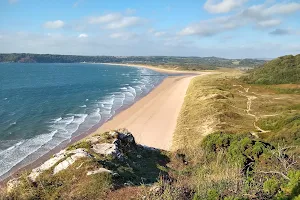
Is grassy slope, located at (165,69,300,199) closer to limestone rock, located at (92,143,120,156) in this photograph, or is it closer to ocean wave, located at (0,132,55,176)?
limestone rock, located at (92,143,120,156)

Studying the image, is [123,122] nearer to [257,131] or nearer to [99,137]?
[257,131]

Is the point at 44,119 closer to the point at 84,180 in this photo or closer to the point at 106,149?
the point at 106,149

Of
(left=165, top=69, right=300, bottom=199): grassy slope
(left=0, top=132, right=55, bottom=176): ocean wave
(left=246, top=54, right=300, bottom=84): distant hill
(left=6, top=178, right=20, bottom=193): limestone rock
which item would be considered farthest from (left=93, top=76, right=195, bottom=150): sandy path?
(left=246, top=54, right=300, bottom=84): distant hill

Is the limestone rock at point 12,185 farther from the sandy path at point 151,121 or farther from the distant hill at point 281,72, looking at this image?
the distant hill at point 281,72

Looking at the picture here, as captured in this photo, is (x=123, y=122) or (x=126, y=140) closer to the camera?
(x=126, y=140)

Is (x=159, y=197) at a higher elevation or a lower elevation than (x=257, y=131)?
higher

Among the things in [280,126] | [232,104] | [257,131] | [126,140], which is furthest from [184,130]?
[126,140]
